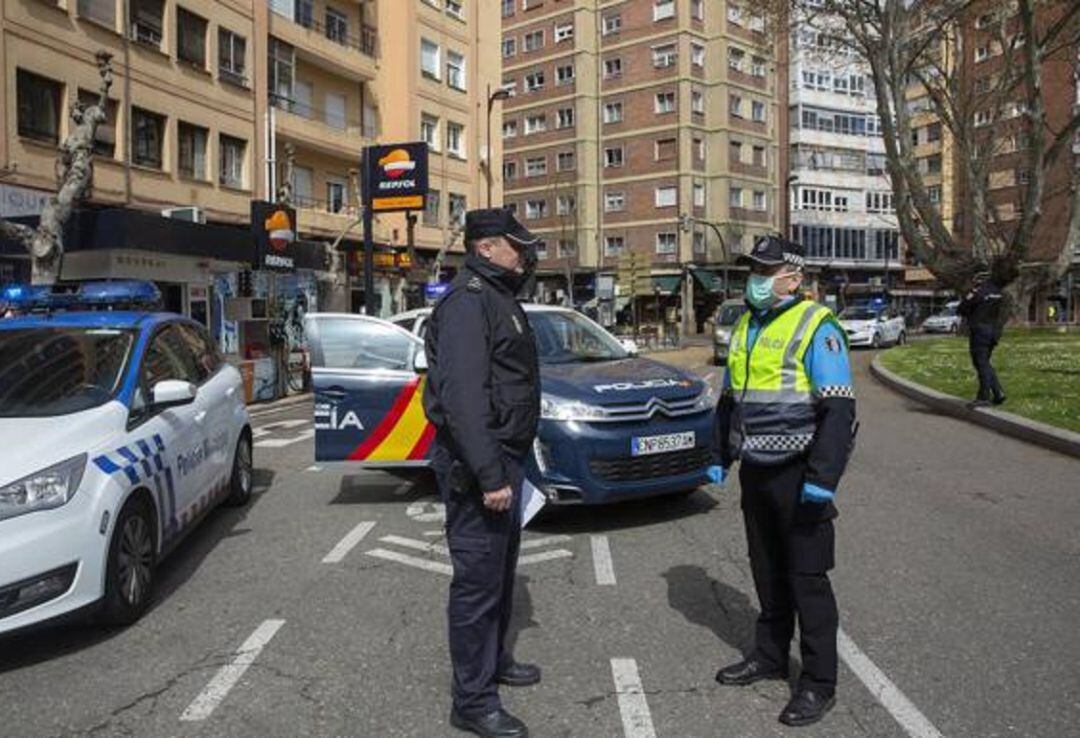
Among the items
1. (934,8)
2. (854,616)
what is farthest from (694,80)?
(854,616)

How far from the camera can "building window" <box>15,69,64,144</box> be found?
19781 mm

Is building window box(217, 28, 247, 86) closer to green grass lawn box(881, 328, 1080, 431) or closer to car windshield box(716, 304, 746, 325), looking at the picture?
car windshield box(716, 304, 746, 325)

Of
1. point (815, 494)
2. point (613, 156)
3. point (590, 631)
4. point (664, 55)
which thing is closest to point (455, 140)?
point (613, 156)

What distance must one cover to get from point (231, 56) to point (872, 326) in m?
24.0

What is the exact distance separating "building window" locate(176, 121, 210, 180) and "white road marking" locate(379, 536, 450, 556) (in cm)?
2073

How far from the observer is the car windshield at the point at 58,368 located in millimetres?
5172

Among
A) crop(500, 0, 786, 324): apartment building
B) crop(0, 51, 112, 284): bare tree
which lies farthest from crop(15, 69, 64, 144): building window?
crop(500, 0, 786, 324): apartment building

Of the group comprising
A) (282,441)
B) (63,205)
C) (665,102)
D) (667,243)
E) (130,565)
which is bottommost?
(282,441)

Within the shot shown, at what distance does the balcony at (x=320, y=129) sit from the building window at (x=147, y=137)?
5.53 m

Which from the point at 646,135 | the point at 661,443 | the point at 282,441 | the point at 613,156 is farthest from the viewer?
the point at 613,156

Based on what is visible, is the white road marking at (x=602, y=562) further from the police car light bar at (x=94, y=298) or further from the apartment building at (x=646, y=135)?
the apartment building at (x=646, y=135)

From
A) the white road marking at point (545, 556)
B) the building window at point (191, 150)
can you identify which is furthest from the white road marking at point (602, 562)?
the building window at point (191, 150)

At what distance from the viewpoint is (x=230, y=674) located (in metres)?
4.28

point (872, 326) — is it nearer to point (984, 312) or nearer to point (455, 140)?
point (455, 140)
